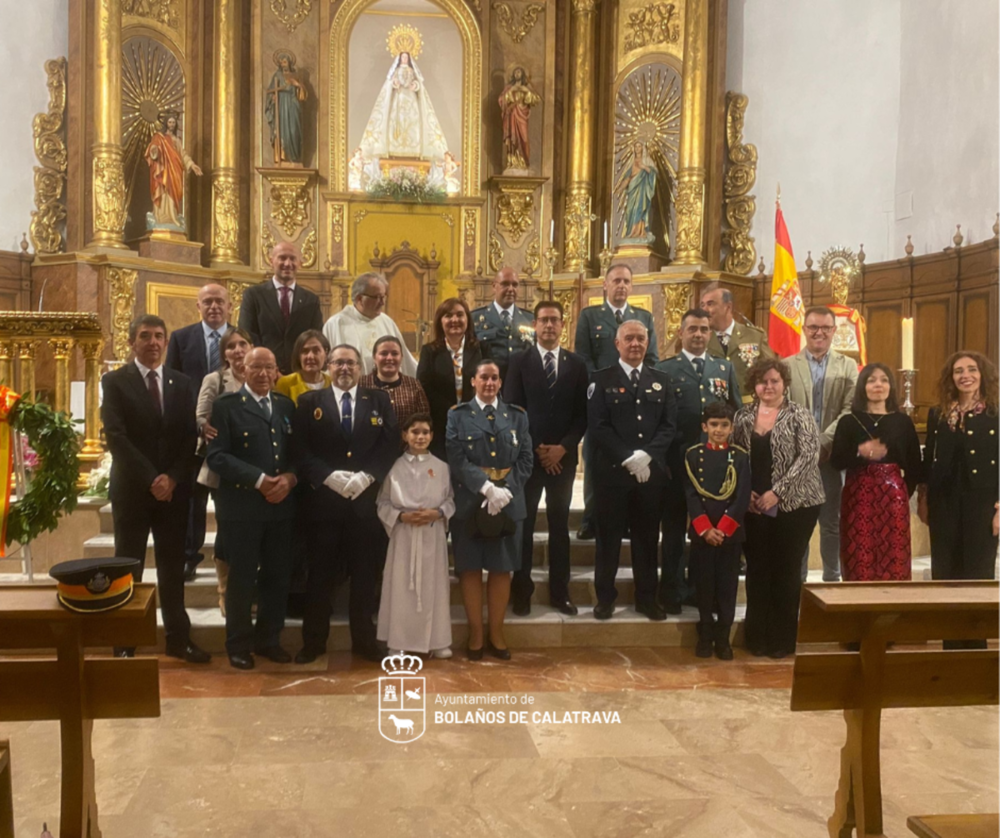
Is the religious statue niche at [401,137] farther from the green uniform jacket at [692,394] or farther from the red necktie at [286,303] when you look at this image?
the green uniform jacket at [692,394]

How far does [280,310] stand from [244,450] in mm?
1389

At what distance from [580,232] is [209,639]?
7194 mm

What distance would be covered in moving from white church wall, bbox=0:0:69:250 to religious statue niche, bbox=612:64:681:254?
6.05 meters

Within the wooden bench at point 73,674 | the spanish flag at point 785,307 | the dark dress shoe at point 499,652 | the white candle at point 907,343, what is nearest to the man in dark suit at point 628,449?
the dark dress shoe at point 499,652

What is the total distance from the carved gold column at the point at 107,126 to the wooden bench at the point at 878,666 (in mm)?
8795

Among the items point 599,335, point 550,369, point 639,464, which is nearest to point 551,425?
point 550,369

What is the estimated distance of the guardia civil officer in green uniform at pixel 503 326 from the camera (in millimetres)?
5270

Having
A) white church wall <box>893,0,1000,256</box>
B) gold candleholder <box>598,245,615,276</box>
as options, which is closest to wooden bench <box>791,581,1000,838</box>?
white church wall <box>893,0,1000,256</box>

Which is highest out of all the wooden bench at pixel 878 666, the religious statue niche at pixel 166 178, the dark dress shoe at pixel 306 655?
the religious statue niche at pixel 166 178

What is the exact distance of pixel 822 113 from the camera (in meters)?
10.1

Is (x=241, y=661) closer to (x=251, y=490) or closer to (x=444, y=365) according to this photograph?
A: (x=251, y=490)

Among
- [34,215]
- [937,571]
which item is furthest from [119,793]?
[34,215]

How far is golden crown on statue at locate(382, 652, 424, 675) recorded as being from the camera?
441 centimetres

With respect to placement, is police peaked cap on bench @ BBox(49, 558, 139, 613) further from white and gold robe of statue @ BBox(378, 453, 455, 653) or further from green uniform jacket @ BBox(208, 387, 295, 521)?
white and gold robe of statue @ BBox(378, 453, 455, 653)
